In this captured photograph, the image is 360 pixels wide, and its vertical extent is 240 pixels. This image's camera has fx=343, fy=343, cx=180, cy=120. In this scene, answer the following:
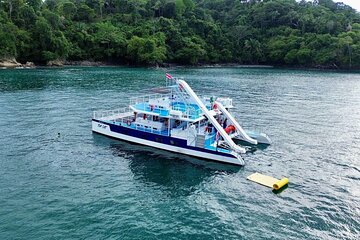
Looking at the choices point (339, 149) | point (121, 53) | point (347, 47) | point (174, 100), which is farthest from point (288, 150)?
point (347, 47)

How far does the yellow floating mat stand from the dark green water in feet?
2.61

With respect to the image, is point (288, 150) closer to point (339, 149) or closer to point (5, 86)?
point (339, 149)

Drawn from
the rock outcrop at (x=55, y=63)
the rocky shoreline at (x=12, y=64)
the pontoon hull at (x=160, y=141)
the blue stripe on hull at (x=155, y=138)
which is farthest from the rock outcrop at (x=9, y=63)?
the blue stripe on hull at (x=155, y=138)

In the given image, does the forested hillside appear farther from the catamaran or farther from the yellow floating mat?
the yellow floating mat

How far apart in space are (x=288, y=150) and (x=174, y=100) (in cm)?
1719

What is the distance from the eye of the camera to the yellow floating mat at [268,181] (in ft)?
115

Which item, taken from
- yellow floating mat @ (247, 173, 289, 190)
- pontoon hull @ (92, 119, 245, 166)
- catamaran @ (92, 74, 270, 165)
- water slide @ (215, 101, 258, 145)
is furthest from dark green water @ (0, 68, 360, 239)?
water slide @ (215, 101, 258, 145)

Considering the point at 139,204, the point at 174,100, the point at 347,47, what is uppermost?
the point at 347,47

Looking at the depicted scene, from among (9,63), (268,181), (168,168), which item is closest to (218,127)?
(168,168)

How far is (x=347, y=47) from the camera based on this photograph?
175750mm

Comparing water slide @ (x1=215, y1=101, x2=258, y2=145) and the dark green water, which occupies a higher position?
water slide @ (x1=215, y1=101, x2=258, y2=145)

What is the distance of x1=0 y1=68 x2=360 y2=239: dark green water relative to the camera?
2762cm

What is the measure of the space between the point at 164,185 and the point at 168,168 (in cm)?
445

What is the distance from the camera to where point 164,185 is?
117 feet
